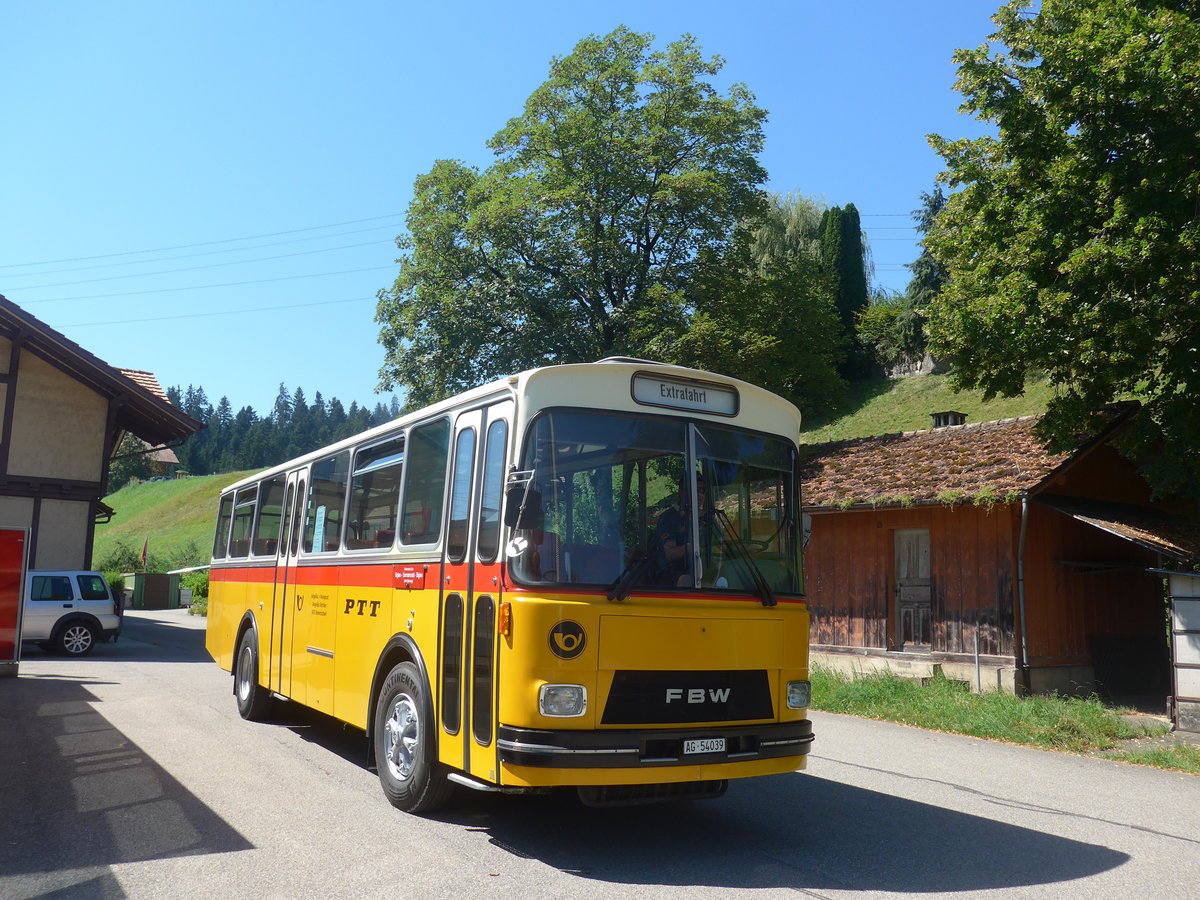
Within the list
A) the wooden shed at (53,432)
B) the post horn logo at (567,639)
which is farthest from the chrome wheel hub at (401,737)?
the wooden shed at (53,432)

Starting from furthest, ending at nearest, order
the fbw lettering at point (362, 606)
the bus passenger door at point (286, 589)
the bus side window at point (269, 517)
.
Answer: the bus side window at point (269, 517), the bus passenger door at point (286, 589), the fbw lettering at point (362, 606)

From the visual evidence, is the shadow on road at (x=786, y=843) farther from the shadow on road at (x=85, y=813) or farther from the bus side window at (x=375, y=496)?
the bus side window at (x=375, y=496)

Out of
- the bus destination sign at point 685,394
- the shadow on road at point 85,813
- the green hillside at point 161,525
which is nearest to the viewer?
the shadow on road at point 85,813

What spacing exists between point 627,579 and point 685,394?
55.9 inches

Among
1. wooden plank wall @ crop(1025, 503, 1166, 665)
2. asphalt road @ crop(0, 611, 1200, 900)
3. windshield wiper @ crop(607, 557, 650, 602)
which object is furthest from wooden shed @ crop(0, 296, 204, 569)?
windshield wiper @ crop(607, 557, 650, 602)

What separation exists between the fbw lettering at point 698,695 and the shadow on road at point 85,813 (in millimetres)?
2787

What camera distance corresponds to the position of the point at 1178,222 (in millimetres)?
12703

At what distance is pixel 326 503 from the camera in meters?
9.77

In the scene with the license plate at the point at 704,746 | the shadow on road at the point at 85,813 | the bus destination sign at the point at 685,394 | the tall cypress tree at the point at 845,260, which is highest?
the tall cypress tree at the point at 845,260

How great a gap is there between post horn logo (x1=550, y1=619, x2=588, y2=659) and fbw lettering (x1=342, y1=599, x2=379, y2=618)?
8.68 feet

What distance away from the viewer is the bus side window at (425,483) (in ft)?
24.0

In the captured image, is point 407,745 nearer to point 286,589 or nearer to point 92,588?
point 286,589

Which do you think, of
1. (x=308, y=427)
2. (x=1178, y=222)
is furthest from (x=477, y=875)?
(x=308, y=427)

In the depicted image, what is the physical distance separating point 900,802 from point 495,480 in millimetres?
4308
